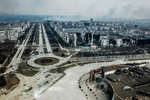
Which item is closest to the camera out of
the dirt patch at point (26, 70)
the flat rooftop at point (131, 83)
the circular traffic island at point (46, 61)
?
the flat rooftop at point (131, 83)

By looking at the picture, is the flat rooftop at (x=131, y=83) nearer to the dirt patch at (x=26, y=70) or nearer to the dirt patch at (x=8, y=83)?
the dirt patch at (x=26, y=70)

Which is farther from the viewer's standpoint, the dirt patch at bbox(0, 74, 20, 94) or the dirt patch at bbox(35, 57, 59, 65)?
the dirt patch at bbox(35, 57, 59, 65)

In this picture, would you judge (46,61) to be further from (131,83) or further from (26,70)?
(131,83)

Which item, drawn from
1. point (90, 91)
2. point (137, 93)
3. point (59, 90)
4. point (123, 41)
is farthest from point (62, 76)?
point (123, 41)

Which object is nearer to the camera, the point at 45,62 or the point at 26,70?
the point at 26,70

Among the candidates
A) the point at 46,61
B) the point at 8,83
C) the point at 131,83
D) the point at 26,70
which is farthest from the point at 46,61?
the point at 131,83

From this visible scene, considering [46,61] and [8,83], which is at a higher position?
[46,61]

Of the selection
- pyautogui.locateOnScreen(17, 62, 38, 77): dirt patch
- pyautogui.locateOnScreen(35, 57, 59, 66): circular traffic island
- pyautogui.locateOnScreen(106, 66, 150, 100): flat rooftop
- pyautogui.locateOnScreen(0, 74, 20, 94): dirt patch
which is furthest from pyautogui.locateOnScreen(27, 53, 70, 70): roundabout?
pyautogui.locateOnScreen(106, 66, 150, 100): flat rooftop

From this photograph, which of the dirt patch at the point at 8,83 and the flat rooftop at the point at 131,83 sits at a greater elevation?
the flat rooftop at the point at 131,83

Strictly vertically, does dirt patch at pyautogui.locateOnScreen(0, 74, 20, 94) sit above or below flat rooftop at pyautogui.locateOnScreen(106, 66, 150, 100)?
below

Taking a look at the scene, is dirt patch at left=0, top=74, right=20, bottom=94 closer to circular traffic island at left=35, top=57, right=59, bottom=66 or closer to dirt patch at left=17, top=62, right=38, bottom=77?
dirt patch at left=17, top=62, right=38, bottom=77

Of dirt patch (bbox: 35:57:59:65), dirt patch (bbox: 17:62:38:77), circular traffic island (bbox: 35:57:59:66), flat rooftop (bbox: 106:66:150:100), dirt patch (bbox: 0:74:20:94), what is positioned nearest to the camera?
flat rooftop (bbox: 106:66:150:100)

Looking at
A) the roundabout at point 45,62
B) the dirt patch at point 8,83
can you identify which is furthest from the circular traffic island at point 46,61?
the dirt patch at point 8,83
